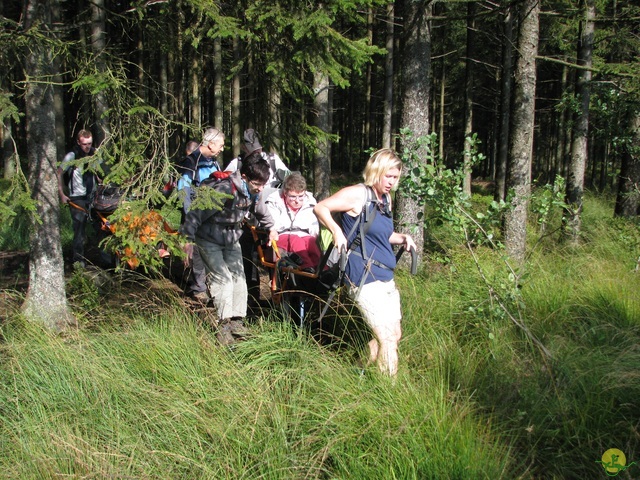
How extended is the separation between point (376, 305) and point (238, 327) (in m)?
1.89

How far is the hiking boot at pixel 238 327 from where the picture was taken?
5.31 meters

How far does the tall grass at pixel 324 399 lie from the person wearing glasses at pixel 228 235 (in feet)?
1.86

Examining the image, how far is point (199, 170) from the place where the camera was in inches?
266

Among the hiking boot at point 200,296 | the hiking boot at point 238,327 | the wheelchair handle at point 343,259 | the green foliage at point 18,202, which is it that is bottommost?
the hiking boot at point 200,296

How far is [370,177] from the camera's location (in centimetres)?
447

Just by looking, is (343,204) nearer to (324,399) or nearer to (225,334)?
(324,399)

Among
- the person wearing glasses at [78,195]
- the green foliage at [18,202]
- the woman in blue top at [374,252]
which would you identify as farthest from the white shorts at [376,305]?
the person wearing glasses at [78,195]

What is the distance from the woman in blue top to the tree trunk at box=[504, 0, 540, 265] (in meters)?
4.19

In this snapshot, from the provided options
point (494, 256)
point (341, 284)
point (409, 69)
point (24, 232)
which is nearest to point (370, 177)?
point (341, 284)

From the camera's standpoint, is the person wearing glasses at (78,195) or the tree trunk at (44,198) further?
the person wearing glasses at (78,195)

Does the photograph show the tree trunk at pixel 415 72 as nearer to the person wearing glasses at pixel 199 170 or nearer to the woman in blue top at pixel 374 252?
the person wearing glasses at pixel 199 170

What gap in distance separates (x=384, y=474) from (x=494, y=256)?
4.31 meters

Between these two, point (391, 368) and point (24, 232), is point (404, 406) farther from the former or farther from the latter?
point (24, 232)

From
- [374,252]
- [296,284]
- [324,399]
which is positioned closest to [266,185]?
[296,284]
